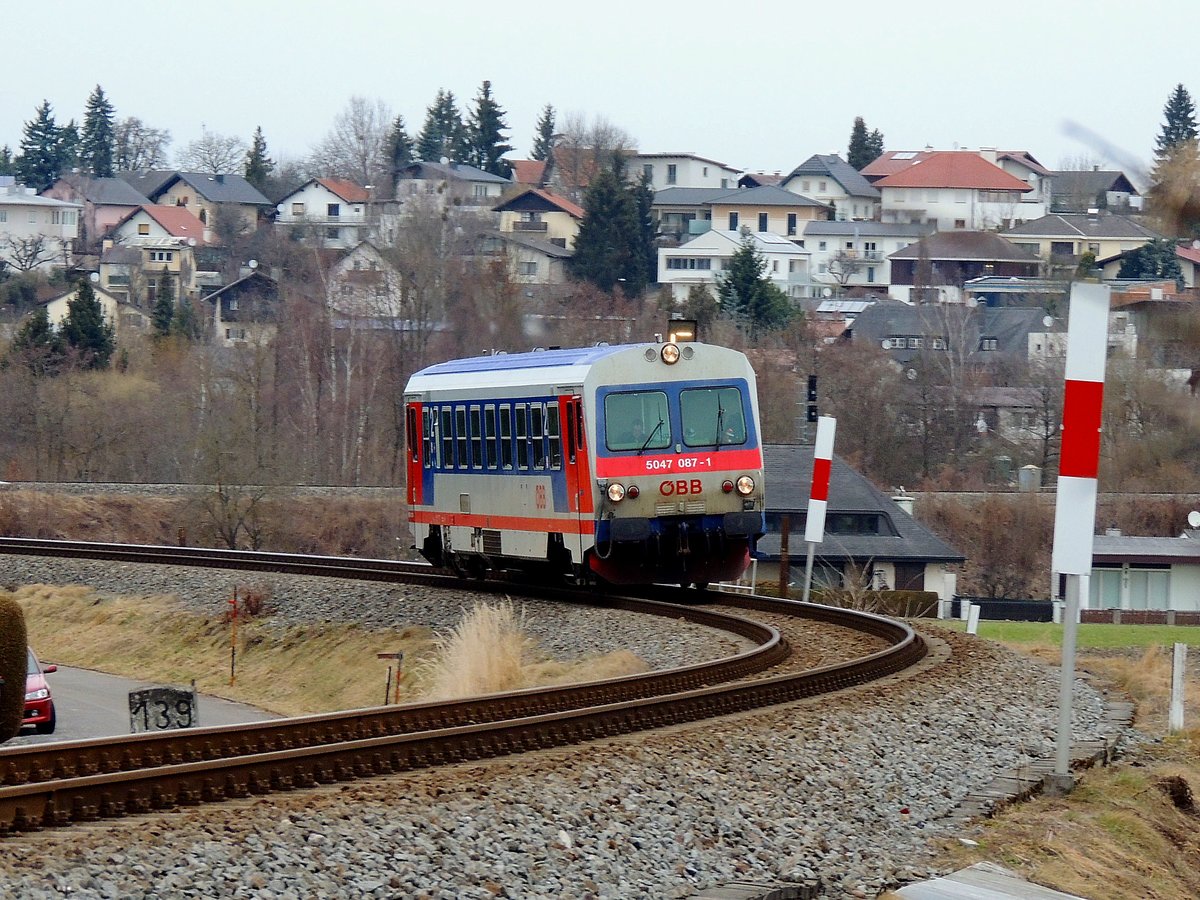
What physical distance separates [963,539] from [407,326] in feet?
80.9

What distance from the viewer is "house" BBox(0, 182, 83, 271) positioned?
117 meters

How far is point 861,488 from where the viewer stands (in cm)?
5016

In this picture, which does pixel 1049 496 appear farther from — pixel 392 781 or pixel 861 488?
pixel 392 781

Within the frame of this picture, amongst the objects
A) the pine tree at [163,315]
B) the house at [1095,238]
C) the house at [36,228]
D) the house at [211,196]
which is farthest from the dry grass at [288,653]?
the house at [211,196]

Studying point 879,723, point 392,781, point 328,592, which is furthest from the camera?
point 328,592

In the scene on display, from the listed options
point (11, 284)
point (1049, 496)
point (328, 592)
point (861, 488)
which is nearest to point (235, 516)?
point (861, 488)

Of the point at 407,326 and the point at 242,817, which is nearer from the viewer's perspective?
the point at 242,817

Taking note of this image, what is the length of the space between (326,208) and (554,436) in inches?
4142

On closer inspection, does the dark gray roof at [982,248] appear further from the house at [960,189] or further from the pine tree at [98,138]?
the pine tree at [98,138]

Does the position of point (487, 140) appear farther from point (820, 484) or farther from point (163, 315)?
point (820, 484)

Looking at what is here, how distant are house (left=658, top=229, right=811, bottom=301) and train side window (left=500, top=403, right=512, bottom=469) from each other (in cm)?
7758

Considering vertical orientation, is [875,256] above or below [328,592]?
above

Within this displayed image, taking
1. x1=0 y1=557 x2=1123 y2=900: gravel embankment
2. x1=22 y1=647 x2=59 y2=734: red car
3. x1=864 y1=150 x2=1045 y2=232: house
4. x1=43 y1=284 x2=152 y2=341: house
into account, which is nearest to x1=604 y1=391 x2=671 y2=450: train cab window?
x1=864 y1=150 x2=1045 y2=232: house

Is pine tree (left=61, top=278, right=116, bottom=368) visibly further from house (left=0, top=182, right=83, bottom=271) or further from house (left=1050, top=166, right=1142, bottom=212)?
house (left=1050, top=166, right=1142, bottom=212)
